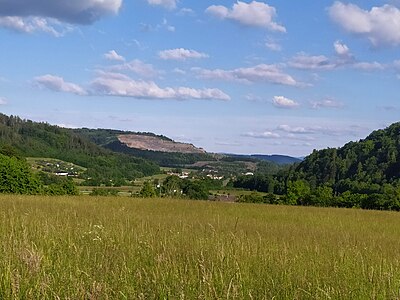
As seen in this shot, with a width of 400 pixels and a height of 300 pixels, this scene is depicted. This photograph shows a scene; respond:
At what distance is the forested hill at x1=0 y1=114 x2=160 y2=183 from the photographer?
154250 mm

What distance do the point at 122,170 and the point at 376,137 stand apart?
8312 centimetres

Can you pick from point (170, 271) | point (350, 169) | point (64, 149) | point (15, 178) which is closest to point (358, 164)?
point (350, 169)

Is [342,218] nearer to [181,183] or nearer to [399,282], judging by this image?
[399,282]

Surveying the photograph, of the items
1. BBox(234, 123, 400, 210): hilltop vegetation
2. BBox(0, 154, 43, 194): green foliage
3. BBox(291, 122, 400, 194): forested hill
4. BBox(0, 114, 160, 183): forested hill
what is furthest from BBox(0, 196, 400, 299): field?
BBox(0, 114, 160, 183): forested hill

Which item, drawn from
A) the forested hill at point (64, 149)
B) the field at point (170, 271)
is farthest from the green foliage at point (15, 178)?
the forested hill at point (64, 149)

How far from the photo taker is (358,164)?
3730 inches

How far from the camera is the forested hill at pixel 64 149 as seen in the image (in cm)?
15425

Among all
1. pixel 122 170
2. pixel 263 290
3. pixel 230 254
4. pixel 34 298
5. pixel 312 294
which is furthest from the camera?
pixel 122 170

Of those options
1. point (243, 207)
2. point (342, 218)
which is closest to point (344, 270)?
point (342, 218)

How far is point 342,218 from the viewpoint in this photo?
14.6 m

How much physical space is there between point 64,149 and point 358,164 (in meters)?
113

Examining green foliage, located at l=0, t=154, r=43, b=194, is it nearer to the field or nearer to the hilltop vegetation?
the field

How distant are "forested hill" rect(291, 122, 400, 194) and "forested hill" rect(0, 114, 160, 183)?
6325 centimetres

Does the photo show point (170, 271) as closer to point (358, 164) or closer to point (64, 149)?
point (358, 164)
